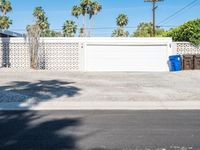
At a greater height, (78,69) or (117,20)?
(117,20)

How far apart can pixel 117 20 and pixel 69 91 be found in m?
66.0

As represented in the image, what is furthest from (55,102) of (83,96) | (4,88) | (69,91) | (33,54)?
(33,54)

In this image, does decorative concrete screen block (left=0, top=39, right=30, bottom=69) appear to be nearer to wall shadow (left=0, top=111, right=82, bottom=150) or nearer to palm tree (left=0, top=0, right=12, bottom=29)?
wall shadow (left=0, top=111, right=82, bottom=150)

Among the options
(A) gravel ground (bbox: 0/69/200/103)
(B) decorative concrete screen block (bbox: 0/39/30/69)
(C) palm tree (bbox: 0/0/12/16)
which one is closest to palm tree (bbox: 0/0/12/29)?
(C) palm tree (bbox: 0/0/12/16)

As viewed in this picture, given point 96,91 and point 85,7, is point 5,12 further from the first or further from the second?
point 96,91

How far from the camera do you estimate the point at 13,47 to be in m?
27.5

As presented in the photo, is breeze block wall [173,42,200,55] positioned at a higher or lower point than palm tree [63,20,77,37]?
lower

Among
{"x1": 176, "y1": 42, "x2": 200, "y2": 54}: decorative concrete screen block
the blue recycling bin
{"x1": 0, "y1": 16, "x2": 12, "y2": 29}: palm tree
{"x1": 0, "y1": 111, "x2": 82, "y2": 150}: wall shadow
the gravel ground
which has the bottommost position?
{"x1": 0, "y1": 111, "x2": 82, "y2": 150}: wall shadow

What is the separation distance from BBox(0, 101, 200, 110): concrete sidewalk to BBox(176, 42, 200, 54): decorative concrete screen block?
15.8m

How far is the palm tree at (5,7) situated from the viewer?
2665 inches

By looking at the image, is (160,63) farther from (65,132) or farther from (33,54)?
(65,132)

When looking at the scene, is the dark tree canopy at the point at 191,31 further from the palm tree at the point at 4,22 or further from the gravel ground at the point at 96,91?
the palm tree at the point at 4,22

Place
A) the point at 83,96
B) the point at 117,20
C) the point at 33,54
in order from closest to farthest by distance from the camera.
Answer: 1. the point at 83,96
2. the point at 33,54
3. the point at 117,20

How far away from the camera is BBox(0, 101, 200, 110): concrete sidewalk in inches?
448
